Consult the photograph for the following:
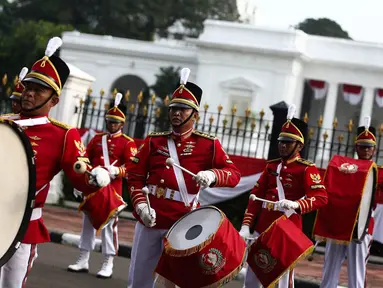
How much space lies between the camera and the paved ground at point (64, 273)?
1068cm

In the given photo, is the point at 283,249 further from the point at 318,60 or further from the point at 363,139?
the point at 318,60

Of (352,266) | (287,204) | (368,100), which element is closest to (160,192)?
(287,204)

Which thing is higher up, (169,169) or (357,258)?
(169,169)

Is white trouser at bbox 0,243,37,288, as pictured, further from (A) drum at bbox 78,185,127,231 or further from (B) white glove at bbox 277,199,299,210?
(A) drum at bbox 78,185,127,231

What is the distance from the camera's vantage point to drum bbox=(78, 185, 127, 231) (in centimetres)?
1160

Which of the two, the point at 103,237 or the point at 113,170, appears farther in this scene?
the point at 103,237

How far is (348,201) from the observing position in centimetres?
1121

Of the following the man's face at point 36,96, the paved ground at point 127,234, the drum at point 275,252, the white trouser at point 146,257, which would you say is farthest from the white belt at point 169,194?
the paved ground at point 127,234

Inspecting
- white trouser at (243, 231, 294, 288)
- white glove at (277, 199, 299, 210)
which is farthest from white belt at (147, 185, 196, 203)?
white trouser at (243, 231, 294, 288)

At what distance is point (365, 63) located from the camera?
50.9 meters

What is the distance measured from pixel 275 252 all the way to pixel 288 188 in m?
1.11

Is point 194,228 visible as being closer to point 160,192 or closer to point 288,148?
point 160,192

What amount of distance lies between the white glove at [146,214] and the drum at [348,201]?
12.5ft

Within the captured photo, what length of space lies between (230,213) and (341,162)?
7511 mm
